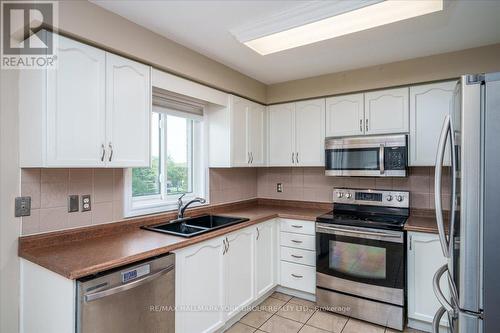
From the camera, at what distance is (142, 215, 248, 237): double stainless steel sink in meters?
2.27

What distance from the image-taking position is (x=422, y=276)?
227 cm

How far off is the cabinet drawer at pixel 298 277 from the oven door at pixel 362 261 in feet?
0.39

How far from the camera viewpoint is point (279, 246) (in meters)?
2.94

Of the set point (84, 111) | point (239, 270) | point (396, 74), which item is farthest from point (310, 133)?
point (84, 111)

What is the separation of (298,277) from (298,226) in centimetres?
52

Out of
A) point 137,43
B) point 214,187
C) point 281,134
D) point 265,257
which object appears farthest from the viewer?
point 281,134

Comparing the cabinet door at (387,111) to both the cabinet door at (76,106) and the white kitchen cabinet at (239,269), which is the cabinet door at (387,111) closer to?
the white kitchen cabinet at (239,269)

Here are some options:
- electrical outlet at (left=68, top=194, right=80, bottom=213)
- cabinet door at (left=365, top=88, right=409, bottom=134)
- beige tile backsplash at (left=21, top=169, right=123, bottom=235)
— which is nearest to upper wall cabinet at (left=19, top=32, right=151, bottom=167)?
beige tile backsplash at (left=21, top=169, right=123, bottom=235)

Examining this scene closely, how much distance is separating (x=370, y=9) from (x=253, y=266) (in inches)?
86.9

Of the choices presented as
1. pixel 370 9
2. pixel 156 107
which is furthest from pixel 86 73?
pixel 370 9

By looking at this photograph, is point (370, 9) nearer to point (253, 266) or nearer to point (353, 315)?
point (253, 266)

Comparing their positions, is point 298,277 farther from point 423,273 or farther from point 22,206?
point 22,206

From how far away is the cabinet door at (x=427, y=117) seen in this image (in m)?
2.45

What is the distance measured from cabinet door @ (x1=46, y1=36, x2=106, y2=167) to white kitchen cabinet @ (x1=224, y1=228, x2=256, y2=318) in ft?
3.92
